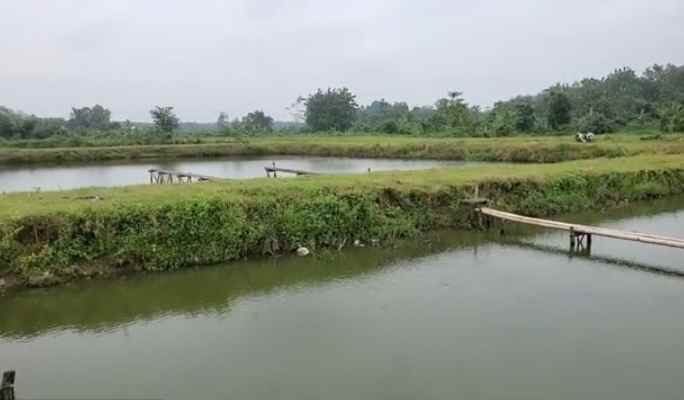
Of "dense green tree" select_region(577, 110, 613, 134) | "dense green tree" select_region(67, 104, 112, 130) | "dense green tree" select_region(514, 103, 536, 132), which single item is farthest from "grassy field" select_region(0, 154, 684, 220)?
"dense green tree" select_region(67, 104, 112, 130)

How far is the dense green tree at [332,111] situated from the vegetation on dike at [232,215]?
40566 mm

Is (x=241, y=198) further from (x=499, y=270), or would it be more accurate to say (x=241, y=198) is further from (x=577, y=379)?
(x=577, y=379)

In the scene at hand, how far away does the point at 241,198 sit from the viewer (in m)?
10.9

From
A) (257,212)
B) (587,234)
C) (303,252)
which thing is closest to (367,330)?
(303,252)

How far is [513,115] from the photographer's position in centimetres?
3731

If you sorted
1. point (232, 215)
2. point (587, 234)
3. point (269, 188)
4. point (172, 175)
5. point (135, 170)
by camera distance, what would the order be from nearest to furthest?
point (232, 215) → point (587, 234) → point (269, 188) → point (172, 175) → point (135, 170)

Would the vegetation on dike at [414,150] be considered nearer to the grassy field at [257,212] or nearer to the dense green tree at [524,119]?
the dense green tree at [524,119]

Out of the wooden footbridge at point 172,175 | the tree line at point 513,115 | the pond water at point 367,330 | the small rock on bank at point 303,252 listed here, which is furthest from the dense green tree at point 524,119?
the small rock on bank at point 303,252

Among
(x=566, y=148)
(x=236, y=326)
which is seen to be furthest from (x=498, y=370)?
(x=566, y=148)

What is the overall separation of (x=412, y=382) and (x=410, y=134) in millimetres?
37795

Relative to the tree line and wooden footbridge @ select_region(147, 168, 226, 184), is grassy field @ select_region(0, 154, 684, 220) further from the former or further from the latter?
the tree line

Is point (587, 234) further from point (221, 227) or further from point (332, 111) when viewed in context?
point (332, 111)

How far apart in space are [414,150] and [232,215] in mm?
21497

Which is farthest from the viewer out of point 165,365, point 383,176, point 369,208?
point 383,176
